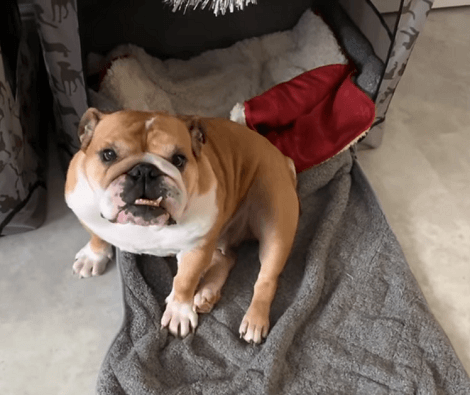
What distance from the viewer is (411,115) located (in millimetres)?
2389

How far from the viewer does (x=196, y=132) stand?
4.30ft

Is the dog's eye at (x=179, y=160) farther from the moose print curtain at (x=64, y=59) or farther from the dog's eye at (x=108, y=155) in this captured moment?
the moose print curtain at (x=64, y=59)

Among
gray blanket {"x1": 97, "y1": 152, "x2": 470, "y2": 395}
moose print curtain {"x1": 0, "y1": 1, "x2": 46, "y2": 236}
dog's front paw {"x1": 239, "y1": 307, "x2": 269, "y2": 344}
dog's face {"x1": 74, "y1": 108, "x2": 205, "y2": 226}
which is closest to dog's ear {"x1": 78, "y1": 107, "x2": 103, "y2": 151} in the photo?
dog's face {"x1": 74, "y1": 108, "x2": 205, "y2": 226}

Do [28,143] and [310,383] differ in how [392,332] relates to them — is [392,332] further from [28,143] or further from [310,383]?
[28,143]

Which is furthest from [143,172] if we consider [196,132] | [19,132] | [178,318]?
[19,132]

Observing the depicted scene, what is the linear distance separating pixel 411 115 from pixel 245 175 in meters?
1.11

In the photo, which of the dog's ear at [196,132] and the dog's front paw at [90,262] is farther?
the dog's front paw at [90,262]

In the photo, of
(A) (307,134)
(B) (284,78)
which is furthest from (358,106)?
(B) (284,78)

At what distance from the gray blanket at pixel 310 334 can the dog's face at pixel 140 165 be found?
0.40m

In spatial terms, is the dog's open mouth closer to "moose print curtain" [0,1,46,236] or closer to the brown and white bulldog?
the brown and white bulldog

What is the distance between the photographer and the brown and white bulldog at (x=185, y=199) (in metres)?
1.22

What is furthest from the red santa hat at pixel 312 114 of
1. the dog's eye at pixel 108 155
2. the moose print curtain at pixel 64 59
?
the dog's eye at pixel 108 155

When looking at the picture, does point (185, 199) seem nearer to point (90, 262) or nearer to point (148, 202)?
point (148, 202)

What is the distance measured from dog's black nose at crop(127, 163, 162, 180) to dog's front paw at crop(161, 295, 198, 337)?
456mm
